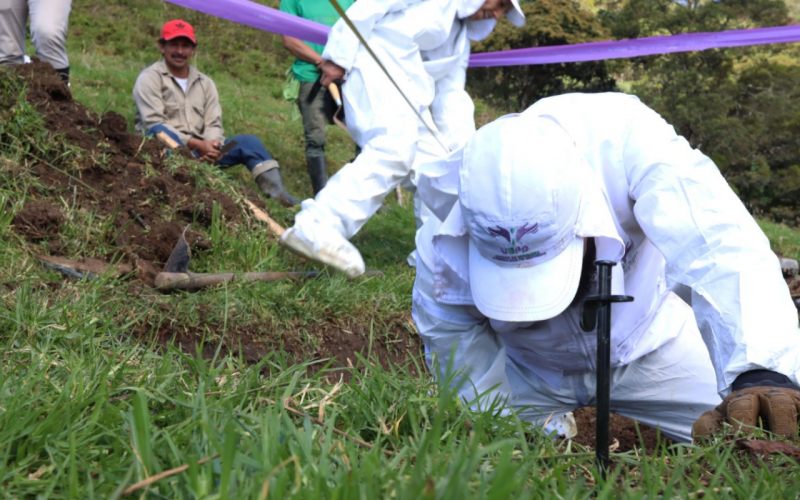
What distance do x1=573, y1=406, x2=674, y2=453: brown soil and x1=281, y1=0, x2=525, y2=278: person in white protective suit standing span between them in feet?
5.08

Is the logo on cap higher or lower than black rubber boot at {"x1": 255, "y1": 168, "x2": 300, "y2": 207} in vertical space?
higher

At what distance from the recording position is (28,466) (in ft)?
5.09

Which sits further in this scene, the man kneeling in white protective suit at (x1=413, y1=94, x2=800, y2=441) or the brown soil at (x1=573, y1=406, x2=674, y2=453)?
the brown soil at (x1=573, y1=406, x2=674, y2=453)

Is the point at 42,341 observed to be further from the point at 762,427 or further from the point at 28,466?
the point at 762,427

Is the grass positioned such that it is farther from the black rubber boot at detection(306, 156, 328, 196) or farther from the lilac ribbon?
the lilac ribbon

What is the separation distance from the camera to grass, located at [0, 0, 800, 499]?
4.71ft

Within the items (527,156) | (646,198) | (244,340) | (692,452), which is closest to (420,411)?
(692,452)

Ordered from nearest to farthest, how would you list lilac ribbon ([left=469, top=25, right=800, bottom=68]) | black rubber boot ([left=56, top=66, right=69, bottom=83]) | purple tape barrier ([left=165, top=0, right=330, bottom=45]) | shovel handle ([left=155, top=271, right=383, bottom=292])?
shovel handle ([left=155, top=271, right=383, bottom=292]) < black rubber boot ([left=56, top=66, right=69, bottom=83]) < purple tape barrier ([left=165, top=0, right=330, bottom=45]) < lilac ribbon ([left=469, top=25, right=800, bottom=68])

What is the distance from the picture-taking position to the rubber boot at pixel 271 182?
6.54 meters

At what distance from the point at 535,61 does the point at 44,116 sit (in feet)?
14.5

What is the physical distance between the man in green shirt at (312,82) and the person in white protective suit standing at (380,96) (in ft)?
4.32

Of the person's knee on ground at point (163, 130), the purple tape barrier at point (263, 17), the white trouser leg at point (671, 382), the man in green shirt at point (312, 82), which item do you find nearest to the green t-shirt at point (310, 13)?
the man in green shirt at point (312, 82)

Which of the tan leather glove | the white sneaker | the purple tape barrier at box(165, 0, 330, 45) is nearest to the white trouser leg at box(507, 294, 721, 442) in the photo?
the tan leather glove

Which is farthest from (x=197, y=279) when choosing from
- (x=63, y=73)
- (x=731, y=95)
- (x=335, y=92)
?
(x=731, y=95)
